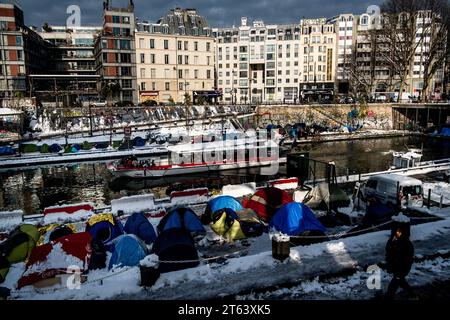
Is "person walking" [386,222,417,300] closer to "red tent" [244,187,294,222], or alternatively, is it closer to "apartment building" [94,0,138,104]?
"red tent" [244,187,294,222]

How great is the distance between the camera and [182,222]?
53.9ft

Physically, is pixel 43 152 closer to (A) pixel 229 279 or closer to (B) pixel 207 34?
(A) pixel 229 279

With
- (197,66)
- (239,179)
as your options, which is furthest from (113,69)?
(239,179)

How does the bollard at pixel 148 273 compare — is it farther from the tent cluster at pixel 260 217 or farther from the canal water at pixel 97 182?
the canal water at pixel 97 182

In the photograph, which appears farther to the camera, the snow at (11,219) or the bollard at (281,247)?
the snow at (11,219)

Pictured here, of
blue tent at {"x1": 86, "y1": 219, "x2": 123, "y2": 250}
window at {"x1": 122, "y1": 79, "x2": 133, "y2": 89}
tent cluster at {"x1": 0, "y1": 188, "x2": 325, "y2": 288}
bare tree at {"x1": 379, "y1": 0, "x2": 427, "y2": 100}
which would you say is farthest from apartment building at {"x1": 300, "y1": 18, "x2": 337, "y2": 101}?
blue tent at {"x1": 86, "y1": 219, "x2": 123, "y2": 250}

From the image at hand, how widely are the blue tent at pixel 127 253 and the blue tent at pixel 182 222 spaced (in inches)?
101

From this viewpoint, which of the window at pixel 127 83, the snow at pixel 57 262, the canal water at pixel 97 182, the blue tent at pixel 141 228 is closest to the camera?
the snow at pixel 57 262

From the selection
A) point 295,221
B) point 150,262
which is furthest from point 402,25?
point 150,262

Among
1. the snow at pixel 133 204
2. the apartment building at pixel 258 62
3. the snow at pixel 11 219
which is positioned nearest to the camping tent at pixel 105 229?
the snow at pixel 133 204

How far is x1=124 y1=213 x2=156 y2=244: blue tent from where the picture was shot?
16016mm

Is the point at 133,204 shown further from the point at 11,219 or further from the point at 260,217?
the point at 260,217

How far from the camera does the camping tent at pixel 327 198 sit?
1911 centimetres

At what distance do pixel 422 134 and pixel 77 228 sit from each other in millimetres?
60483
